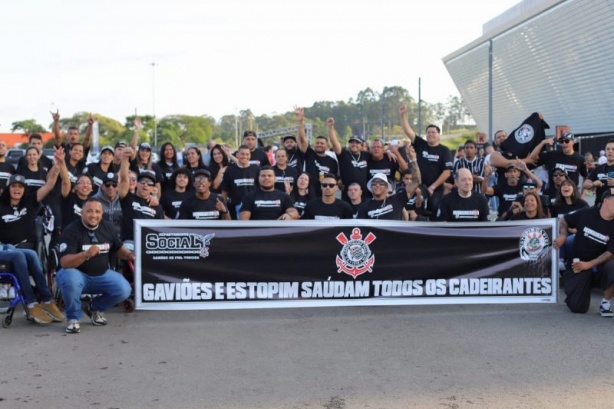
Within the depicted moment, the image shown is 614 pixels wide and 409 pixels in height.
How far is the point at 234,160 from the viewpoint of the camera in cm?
1093

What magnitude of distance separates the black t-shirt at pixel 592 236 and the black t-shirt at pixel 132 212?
503 centimetres

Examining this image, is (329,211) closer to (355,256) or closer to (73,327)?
(355,256)

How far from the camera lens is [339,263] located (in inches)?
310

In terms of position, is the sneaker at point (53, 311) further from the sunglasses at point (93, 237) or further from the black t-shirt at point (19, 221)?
the black t-shirt at point (19, 221)

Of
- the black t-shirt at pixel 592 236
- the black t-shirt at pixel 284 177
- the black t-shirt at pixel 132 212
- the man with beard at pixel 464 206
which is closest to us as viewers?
the black t-shirt at pixel 592 236

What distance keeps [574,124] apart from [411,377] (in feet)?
Result: 139

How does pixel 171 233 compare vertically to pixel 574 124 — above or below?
below

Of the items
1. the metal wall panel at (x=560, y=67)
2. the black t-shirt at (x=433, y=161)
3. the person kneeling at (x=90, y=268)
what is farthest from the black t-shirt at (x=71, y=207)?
the metal wall panel at (x=560, y=67)

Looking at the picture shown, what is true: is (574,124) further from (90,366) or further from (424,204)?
(90,366)

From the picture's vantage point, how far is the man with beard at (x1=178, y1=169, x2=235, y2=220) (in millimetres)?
8617

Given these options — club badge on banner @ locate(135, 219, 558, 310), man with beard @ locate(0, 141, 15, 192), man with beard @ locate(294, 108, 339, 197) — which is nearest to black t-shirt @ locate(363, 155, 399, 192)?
man with beard @ locate(294, 108, 339, 197)

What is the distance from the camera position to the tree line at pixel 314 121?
99.2 metres

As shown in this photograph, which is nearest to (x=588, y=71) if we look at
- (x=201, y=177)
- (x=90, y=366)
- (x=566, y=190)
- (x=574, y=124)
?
(x=574, y=124)

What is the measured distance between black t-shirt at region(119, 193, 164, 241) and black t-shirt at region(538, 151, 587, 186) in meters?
5.85
